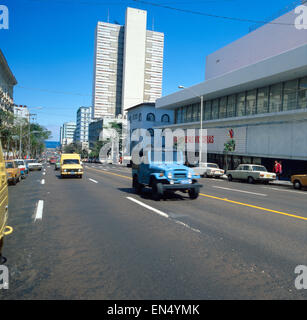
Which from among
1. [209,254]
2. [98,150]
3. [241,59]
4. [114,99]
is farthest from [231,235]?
[114,99]

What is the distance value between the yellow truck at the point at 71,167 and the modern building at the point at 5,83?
3036 centimetres

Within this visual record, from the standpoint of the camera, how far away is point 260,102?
3403 centimetres

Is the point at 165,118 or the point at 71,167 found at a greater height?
the point at 165,118

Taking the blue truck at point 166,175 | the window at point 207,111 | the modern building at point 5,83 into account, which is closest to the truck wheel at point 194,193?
the blue truck at point 166,175

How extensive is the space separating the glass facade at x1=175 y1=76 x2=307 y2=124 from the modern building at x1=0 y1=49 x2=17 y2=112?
34113mm

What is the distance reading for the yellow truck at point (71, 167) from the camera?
22.8 meters

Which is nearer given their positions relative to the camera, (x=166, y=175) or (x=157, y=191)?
(x=157, y=191)

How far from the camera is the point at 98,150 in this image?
95562mm

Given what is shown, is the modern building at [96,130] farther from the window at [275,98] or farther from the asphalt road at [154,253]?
the asphalt road at [154,253]

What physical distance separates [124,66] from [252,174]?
115207 millimetres

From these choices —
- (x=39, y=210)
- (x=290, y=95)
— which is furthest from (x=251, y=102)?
(x=39, y=210)

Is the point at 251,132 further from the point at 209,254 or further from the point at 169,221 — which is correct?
the point at 209,254

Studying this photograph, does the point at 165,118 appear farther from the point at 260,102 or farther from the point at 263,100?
the point at 263,100
